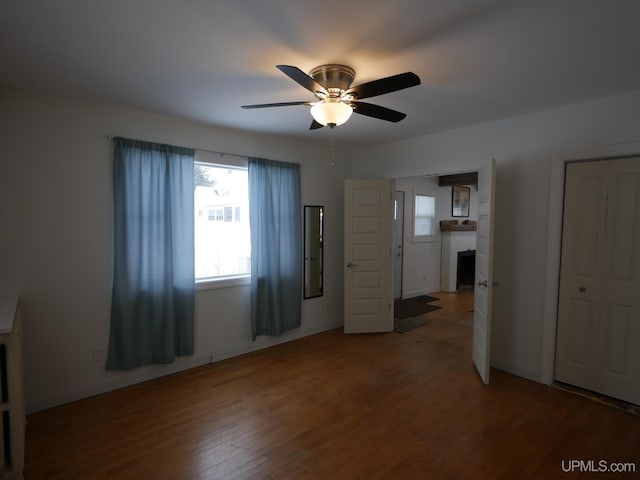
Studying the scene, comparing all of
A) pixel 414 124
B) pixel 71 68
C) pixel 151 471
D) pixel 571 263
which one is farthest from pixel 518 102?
pixel 151 471

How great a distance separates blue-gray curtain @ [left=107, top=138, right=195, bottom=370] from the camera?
2.98 meters

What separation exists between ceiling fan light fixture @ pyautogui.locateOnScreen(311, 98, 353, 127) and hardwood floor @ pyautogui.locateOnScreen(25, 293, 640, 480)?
2.18m

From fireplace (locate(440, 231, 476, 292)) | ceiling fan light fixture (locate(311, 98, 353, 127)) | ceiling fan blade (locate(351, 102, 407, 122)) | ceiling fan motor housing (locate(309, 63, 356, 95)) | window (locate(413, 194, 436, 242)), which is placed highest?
ceiling fan motor housing (locate(309, 63, 356, 95))

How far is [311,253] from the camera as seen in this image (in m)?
4.54

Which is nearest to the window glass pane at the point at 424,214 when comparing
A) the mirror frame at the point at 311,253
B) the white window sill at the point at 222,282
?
the mirror frame at the point at 311,253

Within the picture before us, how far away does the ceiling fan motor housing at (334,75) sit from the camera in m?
2.12

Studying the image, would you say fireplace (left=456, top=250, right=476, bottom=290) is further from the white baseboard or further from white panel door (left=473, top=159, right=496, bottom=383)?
the white baseboard

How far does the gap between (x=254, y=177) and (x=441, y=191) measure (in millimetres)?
4785

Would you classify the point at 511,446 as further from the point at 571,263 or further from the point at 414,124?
the point at 414,124

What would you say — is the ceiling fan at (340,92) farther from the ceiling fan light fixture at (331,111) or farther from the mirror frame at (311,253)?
the mirror frame at (311,253)

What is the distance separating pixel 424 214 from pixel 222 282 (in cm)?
464

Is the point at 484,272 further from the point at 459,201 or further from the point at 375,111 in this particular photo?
the point at 459,201

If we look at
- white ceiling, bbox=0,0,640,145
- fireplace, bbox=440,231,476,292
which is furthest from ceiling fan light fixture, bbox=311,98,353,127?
fireplace, bbox=440,231,476,292

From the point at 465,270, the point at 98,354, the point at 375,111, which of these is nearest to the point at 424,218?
the point at 465,270
